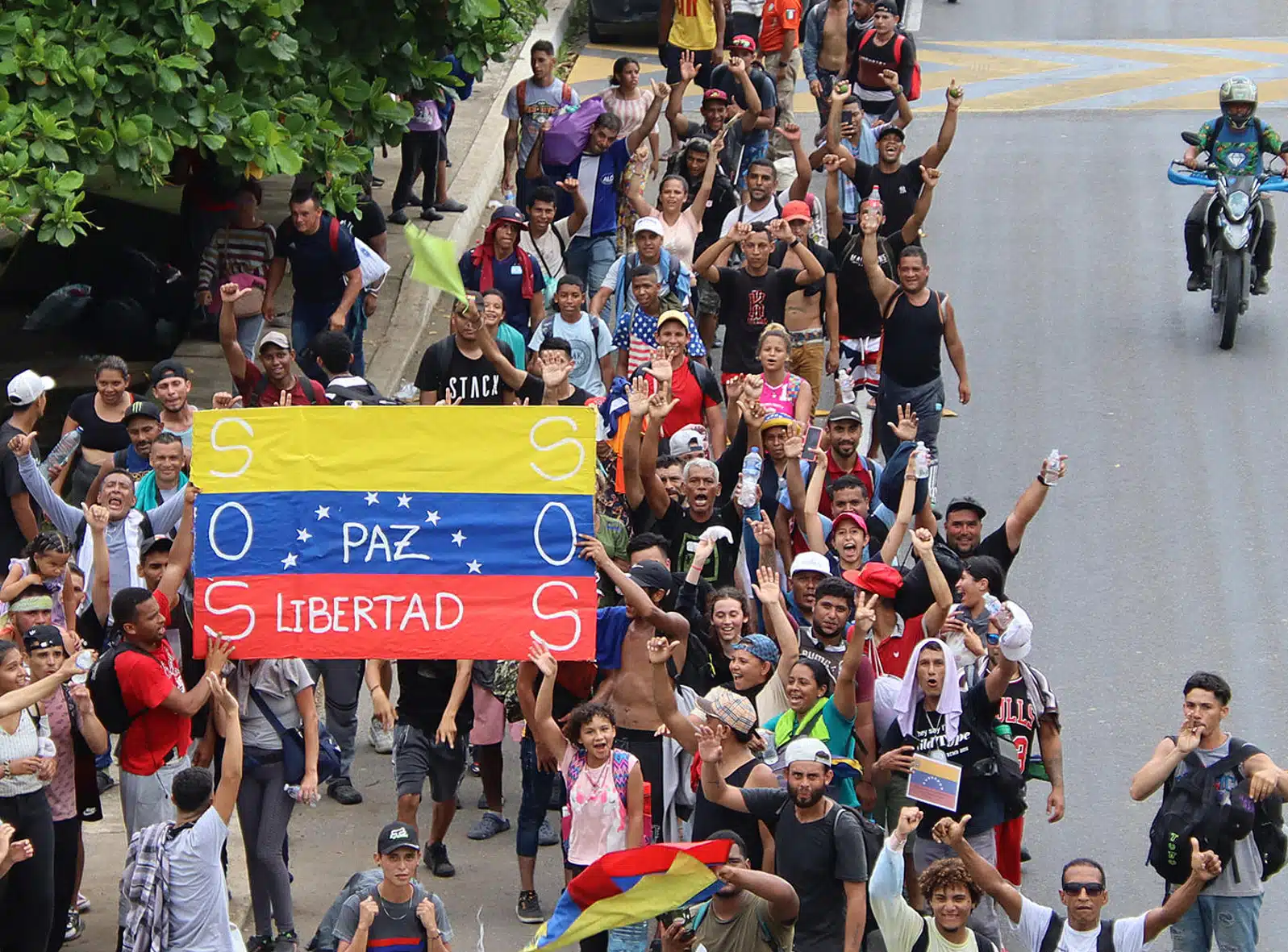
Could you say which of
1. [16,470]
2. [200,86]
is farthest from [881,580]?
[200,86]

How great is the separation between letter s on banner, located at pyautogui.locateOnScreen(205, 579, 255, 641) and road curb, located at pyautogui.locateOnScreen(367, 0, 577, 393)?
17.8ft

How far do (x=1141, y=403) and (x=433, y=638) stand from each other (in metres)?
8.02

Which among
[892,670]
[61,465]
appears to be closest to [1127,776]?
[892,670]

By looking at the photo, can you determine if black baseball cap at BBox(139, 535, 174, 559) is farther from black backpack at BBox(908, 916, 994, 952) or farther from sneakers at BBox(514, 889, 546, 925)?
black backpack at BBox(908, 916, 994, 952)

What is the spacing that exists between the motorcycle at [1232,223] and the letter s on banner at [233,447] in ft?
28.6

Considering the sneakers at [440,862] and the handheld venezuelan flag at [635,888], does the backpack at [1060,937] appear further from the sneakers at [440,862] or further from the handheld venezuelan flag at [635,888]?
the sneakers at [440,862]

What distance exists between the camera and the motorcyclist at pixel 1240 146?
50.8 ft

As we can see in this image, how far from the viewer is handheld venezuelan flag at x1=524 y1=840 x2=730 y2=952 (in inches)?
309

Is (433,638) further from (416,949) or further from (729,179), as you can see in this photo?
(729,179)

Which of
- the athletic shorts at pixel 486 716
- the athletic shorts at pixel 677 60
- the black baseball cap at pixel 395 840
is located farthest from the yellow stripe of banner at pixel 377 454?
the athletic shorts at pixel 677 60

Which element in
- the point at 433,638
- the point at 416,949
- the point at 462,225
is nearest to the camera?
the point at 416,949

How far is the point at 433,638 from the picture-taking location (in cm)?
895

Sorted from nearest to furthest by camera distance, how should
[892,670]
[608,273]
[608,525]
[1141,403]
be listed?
[892,670] → [608,525] → [608,273] → [1141,403]

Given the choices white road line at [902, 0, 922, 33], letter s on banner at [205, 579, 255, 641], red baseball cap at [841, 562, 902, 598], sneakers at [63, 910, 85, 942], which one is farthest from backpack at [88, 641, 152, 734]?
white road line at [902, 0, 922, 33]
